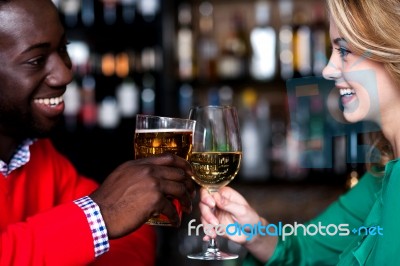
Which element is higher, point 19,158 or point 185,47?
point 185,47

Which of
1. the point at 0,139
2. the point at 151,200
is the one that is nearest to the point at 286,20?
the point at 0,139

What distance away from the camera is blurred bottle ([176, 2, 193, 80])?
3.25 m

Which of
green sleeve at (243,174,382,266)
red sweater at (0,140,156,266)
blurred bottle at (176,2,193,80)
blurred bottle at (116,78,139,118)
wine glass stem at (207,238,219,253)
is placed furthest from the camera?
blurred bottle at (116,78,139,118)

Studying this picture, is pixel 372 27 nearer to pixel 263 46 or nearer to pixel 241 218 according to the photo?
pixel 241 218

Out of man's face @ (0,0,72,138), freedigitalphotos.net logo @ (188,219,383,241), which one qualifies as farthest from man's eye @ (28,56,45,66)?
freedigitalphotos.net logo @ (188,219,383,241)

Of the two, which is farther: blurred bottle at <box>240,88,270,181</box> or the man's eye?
blurred bottle at <box>240,88,270,181</box>

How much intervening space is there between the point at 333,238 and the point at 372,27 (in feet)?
1.82

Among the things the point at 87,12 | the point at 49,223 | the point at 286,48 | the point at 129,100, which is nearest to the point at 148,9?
the point at 87,12

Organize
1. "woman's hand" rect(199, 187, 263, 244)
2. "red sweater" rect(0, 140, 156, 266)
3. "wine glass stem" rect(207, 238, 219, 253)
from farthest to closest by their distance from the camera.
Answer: "woman's hand" rect(199, 187, 263, 244), "wine glass stem" rect(207, 238, 219, 253), "red sweater" rect(0, 140, 156, 266)

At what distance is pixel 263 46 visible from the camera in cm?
317

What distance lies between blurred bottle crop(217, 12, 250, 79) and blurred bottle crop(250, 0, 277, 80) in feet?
0.14

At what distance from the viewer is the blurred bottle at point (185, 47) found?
10.7 ft

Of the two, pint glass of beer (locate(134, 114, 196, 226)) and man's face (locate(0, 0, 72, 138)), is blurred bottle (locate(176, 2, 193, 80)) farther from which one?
pint glass of beer (locate(134, 114, 196, 226))

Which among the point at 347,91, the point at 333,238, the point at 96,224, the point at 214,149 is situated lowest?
the point at 333,238
